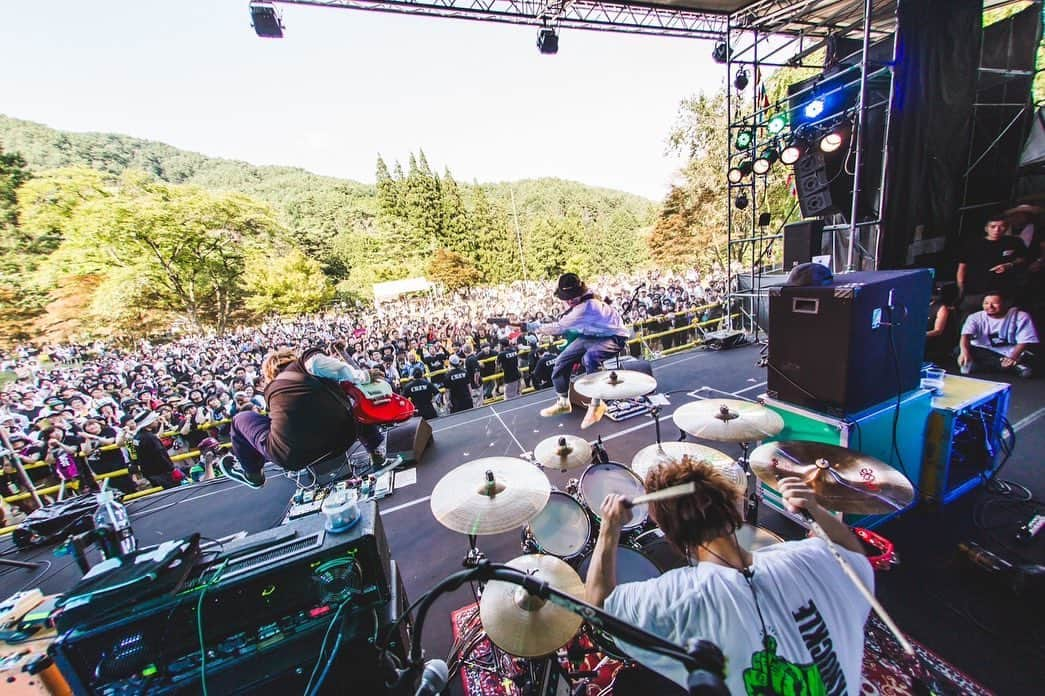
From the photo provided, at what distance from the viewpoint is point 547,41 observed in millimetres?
5914

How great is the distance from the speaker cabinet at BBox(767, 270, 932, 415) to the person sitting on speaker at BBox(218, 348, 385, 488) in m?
3.52

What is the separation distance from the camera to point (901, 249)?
191 inches

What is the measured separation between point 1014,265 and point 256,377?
42.5 feet

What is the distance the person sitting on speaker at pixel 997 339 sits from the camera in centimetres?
474

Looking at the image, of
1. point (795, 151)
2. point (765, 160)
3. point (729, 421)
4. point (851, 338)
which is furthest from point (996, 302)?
point (729, 421)

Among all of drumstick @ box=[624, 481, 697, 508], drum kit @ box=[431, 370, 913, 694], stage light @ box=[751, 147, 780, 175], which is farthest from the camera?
stage light @ box=[751, 147, 780, 175]

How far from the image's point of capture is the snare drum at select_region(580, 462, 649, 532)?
90.4 inches

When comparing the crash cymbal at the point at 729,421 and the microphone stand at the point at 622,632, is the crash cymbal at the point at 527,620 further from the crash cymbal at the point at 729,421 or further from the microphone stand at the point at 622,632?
the crash cymbal at the point at 729,421

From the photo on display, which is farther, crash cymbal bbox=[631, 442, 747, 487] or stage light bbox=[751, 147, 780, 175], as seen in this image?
stage light bbox=[751, 147, 780, 175]

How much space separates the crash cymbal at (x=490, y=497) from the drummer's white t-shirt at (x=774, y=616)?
78cm

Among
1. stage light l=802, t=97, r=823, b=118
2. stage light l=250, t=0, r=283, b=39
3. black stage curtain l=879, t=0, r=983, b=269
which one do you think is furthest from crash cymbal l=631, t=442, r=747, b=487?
stage light l=250, t=0, r=283, b=39

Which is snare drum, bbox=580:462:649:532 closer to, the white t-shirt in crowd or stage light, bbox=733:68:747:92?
the white t-shirt in crowd

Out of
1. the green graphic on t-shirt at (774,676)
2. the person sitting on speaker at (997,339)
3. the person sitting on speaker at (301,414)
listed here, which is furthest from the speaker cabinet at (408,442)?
the person sitting on speaker at (997,339)

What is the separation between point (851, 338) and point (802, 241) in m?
4.84
